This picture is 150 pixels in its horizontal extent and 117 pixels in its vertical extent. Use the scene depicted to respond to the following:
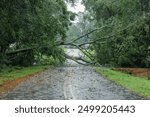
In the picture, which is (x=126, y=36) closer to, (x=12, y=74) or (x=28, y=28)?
(x=28, y=28)

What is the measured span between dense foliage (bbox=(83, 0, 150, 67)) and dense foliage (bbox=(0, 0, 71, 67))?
14.5 ft

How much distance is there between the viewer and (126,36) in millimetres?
40125

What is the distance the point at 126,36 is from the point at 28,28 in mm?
13391

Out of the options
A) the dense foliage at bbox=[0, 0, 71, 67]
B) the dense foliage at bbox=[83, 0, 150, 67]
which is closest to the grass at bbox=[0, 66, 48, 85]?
the dense foliage at bbox=[0, 0, 71, 67]

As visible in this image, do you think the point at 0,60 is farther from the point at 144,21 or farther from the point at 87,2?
the point at 87,2

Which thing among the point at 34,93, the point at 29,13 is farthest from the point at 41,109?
the point at 29,13

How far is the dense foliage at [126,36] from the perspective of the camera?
125ft

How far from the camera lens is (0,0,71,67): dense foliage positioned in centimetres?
2425

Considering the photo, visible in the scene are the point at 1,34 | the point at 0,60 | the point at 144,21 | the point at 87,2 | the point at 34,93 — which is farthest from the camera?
the point at 87,2

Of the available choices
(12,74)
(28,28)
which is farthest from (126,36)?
(12,74)

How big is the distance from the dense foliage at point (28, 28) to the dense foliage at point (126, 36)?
14.5 feet

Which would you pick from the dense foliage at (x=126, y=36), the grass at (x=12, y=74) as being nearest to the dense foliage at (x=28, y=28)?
the grass at (x=12, y=74)

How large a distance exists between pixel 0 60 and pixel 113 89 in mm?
15168

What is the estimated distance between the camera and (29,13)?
25.5 m
